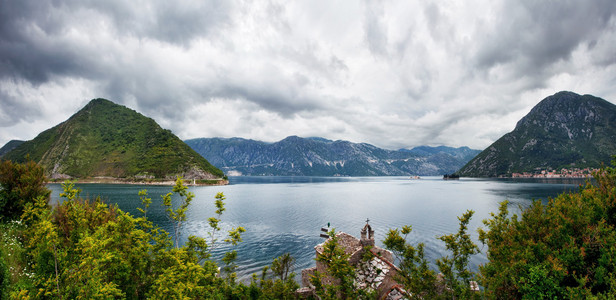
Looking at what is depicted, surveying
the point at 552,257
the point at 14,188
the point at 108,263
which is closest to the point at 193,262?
the point at 108,263

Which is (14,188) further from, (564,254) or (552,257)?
(564,254)

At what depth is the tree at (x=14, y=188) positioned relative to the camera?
17672mm

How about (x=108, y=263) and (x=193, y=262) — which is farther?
(x=193, y=262)

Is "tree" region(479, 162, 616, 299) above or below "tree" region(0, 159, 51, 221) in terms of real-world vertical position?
below

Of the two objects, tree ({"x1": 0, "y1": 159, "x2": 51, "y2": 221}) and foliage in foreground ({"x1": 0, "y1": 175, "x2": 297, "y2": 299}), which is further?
tree ({"x1": 0, "y1": 159, "x2": 51, "y2": 221})

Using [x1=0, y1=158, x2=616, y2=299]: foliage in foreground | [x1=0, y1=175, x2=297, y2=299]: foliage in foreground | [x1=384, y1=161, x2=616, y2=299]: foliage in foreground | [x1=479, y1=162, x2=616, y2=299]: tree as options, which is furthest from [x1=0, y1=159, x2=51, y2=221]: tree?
[x1=479, y1=162, x2=616, y2=299]: tree

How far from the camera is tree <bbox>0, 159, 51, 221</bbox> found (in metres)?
17.7

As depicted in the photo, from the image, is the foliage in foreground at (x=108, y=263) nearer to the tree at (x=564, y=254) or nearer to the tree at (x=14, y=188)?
the tree at (x=14, y=188)

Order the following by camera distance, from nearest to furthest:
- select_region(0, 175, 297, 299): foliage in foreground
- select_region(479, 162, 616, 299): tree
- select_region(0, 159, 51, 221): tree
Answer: select_region(0, 175, 297, 299): foliage in foreground, select_region(479, 162, 616, 299): tree, select_region(0, 159, 51, 221): tree

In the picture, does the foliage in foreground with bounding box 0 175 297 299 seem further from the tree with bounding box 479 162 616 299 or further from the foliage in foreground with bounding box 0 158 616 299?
the tree with bounding box 479 162 616 299

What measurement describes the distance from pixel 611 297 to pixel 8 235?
28.4m

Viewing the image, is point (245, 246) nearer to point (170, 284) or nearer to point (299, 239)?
point (299, 239)

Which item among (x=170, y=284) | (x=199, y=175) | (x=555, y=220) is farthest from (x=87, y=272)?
(x=199, y=175)

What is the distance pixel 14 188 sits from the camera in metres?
18.2
